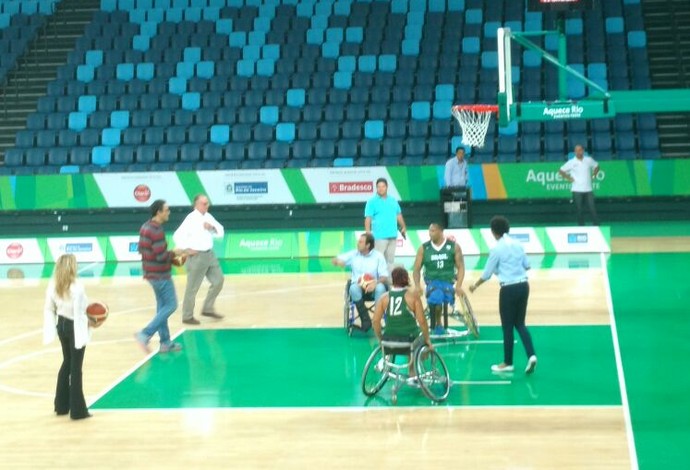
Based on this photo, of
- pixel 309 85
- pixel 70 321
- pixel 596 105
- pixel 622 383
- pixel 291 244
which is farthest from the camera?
pixel 309 85

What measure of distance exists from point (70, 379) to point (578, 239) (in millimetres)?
15819

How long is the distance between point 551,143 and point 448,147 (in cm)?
255

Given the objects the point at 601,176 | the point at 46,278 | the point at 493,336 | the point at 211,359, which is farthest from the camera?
the point at 601,176

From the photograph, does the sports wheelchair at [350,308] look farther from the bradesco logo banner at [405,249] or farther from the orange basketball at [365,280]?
the bradesco logo banner at [405,249]

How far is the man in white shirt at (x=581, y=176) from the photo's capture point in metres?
27.7

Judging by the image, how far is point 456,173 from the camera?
28500 millimetres

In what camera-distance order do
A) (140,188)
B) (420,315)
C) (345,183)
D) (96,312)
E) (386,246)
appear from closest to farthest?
(96,312) → (420,315) → (386,246) → (345,183) → (140,188)

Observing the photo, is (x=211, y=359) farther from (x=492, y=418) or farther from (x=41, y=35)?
(x=41, y=35)

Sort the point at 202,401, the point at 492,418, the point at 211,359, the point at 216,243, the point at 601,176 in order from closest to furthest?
the point at 492,418
the point at 202,401
the point at 211,359
the point at 216,243
the point at 601,176

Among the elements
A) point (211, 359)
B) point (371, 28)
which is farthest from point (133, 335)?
point (371, 28)

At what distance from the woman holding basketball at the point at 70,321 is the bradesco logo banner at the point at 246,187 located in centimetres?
1766

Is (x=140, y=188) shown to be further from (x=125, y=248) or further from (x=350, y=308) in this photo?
(x=350, y=308)

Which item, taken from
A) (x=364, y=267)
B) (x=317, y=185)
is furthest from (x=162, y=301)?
(x=317, y=185)

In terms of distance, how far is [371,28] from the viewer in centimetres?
3428
